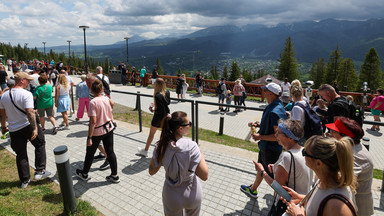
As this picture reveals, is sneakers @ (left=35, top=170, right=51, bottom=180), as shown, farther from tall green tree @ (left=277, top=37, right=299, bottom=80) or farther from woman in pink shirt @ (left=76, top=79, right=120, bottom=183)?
tall green tree @ (left=277, top=37, right=299, bottom=80)

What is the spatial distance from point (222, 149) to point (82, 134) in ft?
14.4

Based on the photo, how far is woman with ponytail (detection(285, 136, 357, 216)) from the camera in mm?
1530

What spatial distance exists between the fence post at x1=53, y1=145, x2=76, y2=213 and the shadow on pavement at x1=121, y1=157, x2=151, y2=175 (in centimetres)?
146

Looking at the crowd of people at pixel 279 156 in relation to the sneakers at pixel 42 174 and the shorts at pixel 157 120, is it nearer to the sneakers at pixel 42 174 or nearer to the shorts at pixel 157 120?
the sneakers at pixel 42 174

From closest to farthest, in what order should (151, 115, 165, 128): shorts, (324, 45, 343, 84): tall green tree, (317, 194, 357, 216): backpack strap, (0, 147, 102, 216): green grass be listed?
(317, 194, 357, 216): backpack strap, (0, 147, 102, 216): green grass, (151, 115, 165, 128): shorts, (324, 45, 343, 84): tall green tree

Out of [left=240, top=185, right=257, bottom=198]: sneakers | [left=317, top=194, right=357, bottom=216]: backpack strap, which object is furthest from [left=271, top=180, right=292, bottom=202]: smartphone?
[left=240, top=185, right=257, bottom=198]: sneakers

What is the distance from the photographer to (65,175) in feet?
10.8

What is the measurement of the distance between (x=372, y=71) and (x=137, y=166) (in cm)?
6523

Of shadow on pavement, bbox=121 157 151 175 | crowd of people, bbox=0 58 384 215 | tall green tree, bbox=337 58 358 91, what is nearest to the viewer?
crowd of people, bbox=0 58 384 215

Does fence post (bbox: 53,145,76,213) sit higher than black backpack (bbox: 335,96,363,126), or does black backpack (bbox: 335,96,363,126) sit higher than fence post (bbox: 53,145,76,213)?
black backpack (bbox: 335,96,363,126)

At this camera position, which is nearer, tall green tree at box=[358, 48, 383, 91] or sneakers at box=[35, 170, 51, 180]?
sneakers at box=[35, 170, 51, 180]

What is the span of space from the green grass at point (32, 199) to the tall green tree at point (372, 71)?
6568 cm

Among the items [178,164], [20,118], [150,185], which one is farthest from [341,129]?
[20,118]

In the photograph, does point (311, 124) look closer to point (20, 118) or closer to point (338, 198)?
point (338, 198)
